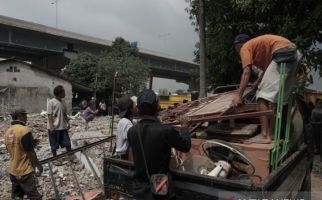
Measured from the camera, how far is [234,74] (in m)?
13.1

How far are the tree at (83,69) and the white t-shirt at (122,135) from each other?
119ft

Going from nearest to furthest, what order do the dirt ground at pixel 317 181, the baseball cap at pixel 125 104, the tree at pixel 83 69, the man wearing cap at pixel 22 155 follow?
1. the baseball cap at pixel 125 104
2. the man wearing cap at pixel 22 155
3. the dirt ground at pixel 317 181
4. the tree at pixel 83 69

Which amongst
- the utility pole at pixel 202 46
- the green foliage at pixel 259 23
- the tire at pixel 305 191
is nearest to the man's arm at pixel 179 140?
the tire at pixel 305 191

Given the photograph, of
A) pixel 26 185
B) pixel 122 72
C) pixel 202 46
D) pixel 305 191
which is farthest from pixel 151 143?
pixel 122 72

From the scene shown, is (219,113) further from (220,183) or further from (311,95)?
(311,95)

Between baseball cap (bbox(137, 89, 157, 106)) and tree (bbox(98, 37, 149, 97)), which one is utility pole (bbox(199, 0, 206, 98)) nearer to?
baseball cap (bbox(137, 89, 157, 106))

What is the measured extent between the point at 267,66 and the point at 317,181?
435 cm

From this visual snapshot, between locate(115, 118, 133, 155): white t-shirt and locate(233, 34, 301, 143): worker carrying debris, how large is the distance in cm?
128

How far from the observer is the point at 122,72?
40.5 m

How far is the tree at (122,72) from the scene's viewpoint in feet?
129

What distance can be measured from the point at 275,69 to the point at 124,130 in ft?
6.10

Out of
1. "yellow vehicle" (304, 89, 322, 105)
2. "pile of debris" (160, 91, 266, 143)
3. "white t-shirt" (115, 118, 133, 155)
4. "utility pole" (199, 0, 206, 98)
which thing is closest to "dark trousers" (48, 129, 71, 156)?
"white t-shirt" (115, 118, 133, 155)

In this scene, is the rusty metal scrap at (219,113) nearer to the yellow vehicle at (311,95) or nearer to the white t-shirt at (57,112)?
the white t-shirt at (57,112)

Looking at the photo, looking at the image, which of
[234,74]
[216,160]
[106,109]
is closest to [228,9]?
[234,74]
